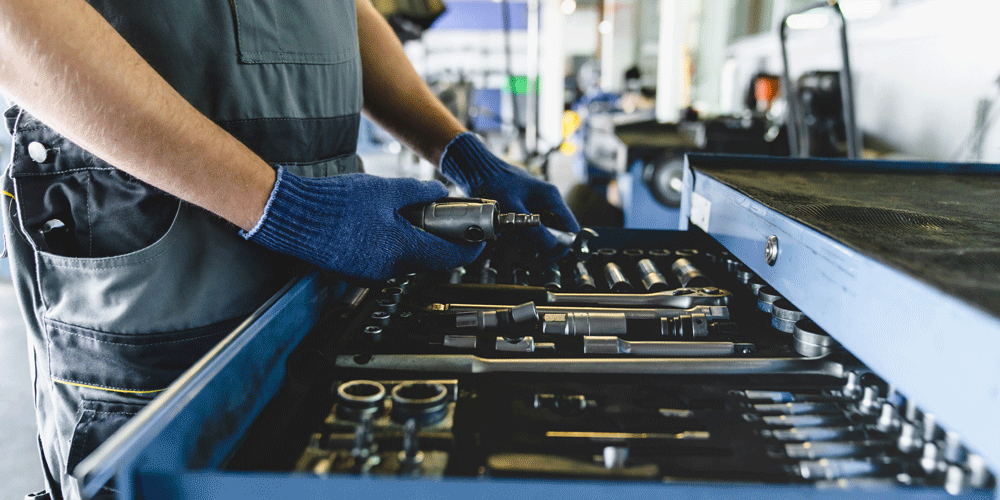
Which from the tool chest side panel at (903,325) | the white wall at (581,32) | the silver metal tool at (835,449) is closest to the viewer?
the tool chest side panel at (903,325)

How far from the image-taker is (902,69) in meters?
2.46

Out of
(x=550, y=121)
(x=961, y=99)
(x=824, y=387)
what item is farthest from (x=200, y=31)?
(x=550, y=121)

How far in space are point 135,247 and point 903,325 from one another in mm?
801

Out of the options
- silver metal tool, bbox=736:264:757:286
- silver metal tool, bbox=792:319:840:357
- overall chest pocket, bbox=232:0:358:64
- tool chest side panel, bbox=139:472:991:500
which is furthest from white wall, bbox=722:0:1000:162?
tool chest side panel, bbox=139:472:991:500

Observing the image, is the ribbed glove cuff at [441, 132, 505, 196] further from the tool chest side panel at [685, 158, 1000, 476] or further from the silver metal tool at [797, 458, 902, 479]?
the silver metal tool at [797, 458, 902, 479]

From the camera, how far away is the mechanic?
617 millimetres

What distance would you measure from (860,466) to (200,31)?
2.73 feet

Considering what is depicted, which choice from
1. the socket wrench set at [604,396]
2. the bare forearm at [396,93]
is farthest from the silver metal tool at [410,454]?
the bare forearm at [396,93]

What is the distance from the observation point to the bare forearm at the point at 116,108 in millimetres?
581

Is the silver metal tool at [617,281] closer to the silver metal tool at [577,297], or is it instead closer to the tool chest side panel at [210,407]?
the silver metal tool at [577,297]

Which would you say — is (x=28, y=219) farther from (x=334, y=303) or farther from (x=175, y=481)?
(x=175, y=481)

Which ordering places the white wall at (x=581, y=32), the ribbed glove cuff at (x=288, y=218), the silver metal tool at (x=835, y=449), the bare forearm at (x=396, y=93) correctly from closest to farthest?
1. the silver metal tool at (x=835, y=449)
2. the ribbed glove cuff at (x=288, y=218)
3. the bare forearm at (x=396, y=93)
4. the white wall at (x=581, y=32)

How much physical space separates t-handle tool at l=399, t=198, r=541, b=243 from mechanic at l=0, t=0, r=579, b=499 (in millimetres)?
18

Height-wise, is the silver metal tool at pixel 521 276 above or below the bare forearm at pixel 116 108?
below
